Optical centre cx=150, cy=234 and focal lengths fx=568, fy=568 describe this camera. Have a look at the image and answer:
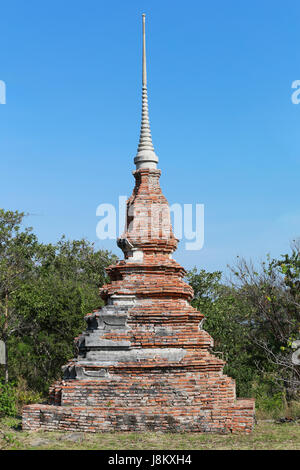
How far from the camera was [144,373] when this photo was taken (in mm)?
13812

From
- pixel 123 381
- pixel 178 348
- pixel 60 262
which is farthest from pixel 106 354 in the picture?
pixel 60 262

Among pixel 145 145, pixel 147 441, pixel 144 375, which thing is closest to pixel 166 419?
pixel 147 441

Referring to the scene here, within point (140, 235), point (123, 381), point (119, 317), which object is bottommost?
point (123, 381)

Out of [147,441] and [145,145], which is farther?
[145,145]

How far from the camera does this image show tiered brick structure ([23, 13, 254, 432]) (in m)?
13.4

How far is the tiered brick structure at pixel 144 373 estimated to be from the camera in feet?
44.0

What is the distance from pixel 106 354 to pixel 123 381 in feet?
2.73

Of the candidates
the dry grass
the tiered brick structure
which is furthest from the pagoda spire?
the dry grass

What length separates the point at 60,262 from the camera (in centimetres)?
3300

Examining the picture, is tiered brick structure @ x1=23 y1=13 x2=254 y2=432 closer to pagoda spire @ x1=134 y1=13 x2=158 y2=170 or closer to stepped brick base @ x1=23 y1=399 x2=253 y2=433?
stepped brick base @ x1=23 y1=399 x2=253 y2=433

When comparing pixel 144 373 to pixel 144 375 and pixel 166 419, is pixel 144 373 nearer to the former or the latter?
pixel 144 375

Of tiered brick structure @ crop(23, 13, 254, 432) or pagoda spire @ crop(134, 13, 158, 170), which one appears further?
pagoda spire @ crop(134, 13, 158, 170)

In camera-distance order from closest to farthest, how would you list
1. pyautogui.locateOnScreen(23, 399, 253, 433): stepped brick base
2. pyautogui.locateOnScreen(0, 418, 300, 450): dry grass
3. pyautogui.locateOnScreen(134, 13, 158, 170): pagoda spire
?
pyautogui.locateOnScreen(0, 418, 300, 450): dry grass < pyautogui.locateOnScreen(23, 399, 253, 433): stepped brick base < pyautogui.locateOnScreen(134, 13, 158, 170): pagoda spire
